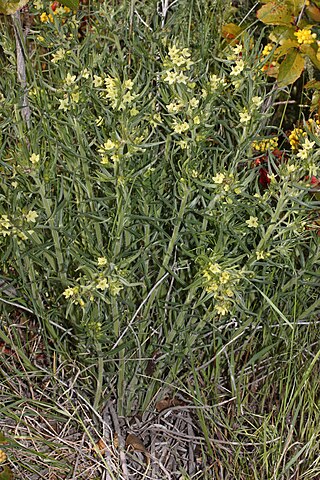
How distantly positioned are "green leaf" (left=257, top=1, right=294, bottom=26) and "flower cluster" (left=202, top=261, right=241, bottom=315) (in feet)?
2.92

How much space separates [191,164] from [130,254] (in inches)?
11.1

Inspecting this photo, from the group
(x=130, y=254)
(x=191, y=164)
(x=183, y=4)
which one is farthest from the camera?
(x=183, y=4)

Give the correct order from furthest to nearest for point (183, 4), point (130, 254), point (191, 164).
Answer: point (183, 4), point (130, 254), point (191, 164)

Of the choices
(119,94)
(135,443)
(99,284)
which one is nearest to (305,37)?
(119,94)

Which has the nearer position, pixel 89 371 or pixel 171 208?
pixel 171 208

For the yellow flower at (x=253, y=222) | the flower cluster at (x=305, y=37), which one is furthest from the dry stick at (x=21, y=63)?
the flower cluster at (x=305, y=37)

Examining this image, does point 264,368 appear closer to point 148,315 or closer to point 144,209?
point 148,315

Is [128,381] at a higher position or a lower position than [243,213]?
lower

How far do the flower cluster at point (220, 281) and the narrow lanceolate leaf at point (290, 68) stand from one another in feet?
2.34

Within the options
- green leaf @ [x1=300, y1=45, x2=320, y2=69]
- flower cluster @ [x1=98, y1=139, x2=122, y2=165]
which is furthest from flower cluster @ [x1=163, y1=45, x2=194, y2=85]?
green leaf @ [x1=300, y1=45, x2=320, y2=69]

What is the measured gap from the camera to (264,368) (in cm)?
208

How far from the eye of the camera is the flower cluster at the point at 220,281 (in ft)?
5.38

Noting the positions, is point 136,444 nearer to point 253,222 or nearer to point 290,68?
point 253,222

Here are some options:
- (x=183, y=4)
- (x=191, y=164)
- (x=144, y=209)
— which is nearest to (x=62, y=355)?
(x=144, y=209)
